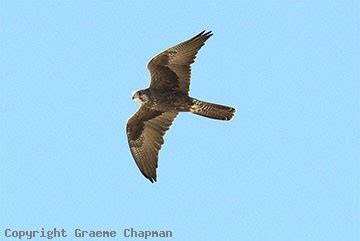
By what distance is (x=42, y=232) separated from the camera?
1309cm

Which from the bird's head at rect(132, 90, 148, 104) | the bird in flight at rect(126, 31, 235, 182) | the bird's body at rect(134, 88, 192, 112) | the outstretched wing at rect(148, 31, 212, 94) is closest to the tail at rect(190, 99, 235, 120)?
the bird in flight at rect(126, 31, 235, 182)

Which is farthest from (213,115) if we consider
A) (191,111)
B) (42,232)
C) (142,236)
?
(42,232)

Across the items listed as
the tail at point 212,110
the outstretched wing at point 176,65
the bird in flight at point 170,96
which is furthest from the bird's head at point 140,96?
the tail at point 212,110

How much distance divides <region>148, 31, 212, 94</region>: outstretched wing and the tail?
1.39 feet

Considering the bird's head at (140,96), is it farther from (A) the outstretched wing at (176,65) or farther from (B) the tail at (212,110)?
(B) the tail at (212,110)

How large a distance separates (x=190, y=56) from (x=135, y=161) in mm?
2870

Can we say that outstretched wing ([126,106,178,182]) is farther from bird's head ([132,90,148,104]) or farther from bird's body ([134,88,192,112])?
bird's head ([132,90,148,104])

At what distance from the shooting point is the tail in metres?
14.0

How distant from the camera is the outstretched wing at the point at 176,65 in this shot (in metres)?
13.9

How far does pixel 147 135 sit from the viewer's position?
1542 centimetres

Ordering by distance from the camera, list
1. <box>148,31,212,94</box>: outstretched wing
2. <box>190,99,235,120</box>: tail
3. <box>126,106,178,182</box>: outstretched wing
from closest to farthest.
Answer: <box>148,31,212,94</box>: outstretched wing
<box>190,99,235,120</box>: tail
<box>126,106,178,182</box>: outstretched wing

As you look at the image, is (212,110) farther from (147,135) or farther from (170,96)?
(147,135)

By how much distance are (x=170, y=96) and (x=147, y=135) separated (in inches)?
58.4

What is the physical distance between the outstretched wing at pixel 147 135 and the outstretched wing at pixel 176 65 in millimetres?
950
